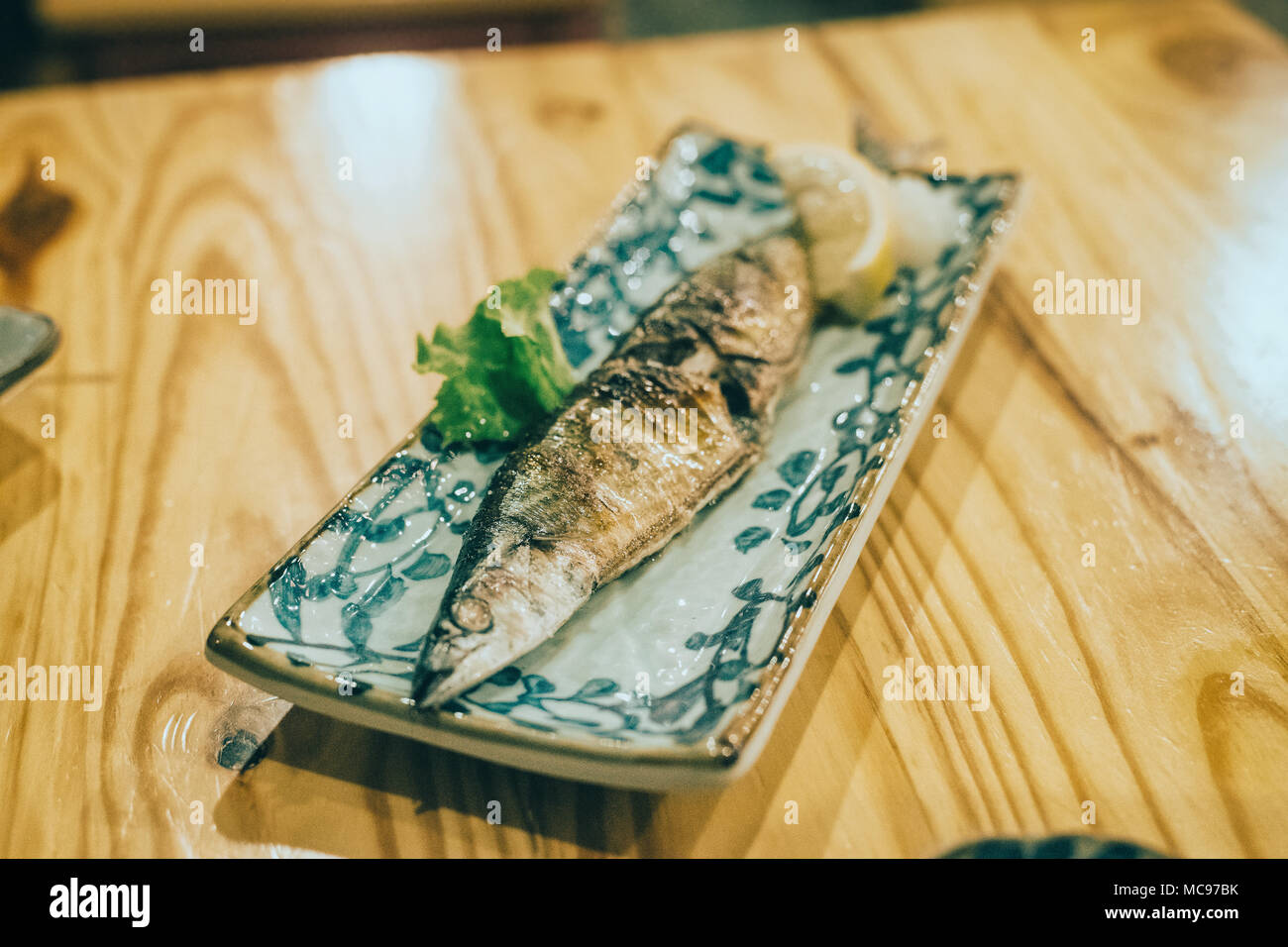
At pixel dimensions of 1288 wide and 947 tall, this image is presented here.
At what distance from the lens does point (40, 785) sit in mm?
1277

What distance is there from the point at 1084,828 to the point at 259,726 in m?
1.11

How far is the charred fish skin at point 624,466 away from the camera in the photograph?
48.3 inches

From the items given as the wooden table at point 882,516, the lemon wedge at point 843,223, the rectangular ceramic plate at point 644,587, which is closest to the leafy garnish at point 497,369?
the rectangular ceramic plate at point 644,587

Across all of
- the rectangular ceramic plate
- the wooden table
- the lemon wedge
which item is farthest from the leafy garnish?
the lemon wedge

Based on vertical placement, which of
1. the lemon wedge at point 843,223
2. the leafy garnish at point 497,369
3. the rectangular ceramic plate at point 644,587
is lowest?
the rectangular ceramic plate at point 644,587

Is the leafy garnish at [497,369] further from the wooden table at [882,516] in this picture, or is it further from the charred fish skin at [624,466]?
the wooden table at [882,516]

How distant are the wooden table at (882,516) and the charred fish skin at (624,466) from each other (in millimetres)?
213

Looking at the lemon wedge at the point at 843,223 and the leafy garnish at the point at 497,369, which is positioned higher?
the lemon wedge at the point at 843,223

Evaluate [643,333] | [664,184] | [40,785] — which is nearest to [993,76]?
[664,184]

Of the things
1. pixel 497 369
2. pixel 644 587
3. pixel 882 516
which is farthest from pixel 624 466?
pixel 882 516

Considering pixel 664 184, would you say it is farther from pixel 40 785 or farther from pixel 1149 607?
pixel 40 785

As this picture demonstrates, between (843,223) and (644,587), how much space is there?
100cm

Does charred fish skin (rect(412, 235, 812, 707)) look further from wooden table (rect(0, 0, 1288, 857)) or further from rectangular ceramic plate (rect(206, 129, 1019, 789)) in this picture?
wooden table (rect(0, 0, 1288, 857))

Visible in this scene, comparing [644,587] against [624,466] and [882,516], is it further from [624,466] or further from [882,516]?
[882,516]
